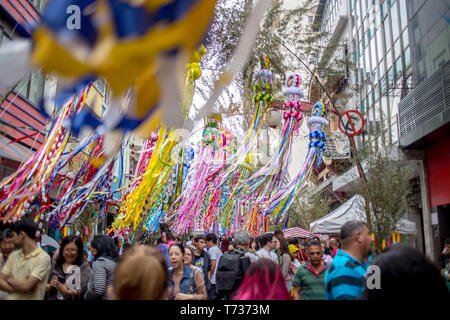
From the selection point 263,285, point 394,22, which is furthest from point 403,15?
point 263,285

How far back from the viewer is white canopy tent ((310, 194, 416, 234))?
37.3 feet

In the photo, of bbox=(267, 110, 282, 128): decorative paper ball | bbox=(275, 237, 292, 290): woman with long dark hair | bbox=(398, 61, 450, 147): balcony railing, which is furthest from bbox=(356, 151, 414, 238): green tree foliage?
bbox=(275, 237, 292, 290): woman with long dark hair

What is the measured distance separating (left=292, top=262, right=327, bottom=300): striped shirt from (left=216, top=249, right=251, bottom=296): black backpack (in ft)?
4.29

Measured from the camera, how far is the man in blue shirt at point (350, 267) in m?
2.99

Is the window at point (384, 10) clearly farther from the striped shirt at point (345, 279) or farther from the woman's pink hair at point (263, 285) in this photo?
the woman's pink hair at point (263, 285)

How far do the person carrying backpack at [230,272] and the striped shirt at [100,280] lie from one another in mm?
1556

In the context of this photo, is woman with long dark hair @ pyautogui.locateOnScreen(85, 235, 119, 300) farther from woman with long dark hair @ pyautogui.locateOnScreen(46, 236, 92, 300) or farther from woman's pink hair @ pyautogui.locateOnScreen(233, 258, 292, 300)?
woman's pink hair @ pyautogui.locateOnScreen(233, 258, 292, 300)

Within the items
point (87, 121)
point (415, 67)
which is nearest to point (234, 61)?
point (87, 121)

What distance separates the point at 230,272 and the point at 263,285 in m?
2.98

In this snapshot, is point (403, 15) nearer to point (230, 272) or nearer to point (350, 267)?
point (230, 272)

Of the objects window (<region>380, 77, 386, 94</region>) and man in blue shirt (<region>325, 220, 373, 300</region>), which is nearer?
man in blue shirt (<region>325, 220, 373, 300</region>)

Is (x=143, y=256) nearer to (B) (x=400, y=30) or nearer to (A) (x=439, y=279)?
(A) (x=439, y=279)

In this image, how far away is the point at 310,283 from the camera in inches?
161

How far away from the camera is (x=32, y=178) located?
5.50 m
